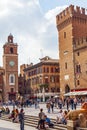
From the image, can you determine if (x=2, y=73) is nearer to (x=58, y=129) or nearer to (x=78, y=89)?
(x=78, y=89)

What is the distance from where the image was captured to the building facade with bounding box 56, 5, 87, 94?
2200 inches

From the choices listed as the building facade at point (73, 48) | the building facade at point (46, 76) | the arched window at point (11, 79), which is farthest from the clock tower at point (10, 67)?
the building facade at point (73, 48)

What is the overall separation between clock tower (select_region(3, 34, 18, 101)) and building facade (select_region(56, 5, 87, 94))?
2084 cm

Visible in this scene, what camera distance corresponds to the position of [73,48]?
192 ft

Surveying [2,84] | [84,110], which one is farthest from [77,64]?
[84,110]

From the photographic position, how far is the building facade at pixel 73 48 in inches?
2200

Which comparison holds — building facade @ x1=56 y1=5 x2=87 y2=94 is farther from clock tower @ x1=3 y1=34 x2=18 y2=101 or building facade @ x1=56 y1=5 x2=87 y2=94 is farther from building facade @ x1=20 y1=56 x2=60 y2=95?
clock tower @ x1=3 y1=34 x2=18 y2=101

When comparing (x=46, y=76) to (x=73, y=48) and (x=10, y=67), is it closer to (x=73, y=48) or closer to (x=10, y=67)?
(x=10, y=67)

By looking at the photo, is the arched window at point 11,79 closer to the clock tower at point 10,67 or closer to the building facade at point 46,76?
the clock tower at point 10,67

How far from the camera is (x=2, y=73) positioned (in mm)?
83375

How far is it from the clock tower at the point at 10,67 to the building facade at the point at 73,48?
20.8 meters

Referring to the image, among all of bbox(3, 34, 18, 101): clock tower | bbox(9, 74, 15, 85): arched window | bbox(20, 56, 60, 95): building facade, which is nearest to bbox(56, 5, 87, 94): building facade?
bbox(20, 56, 60, 95): building facade

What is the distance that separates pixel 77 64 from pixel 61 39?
7501mm

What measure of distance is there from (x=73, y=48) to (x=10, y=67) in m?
26.8
